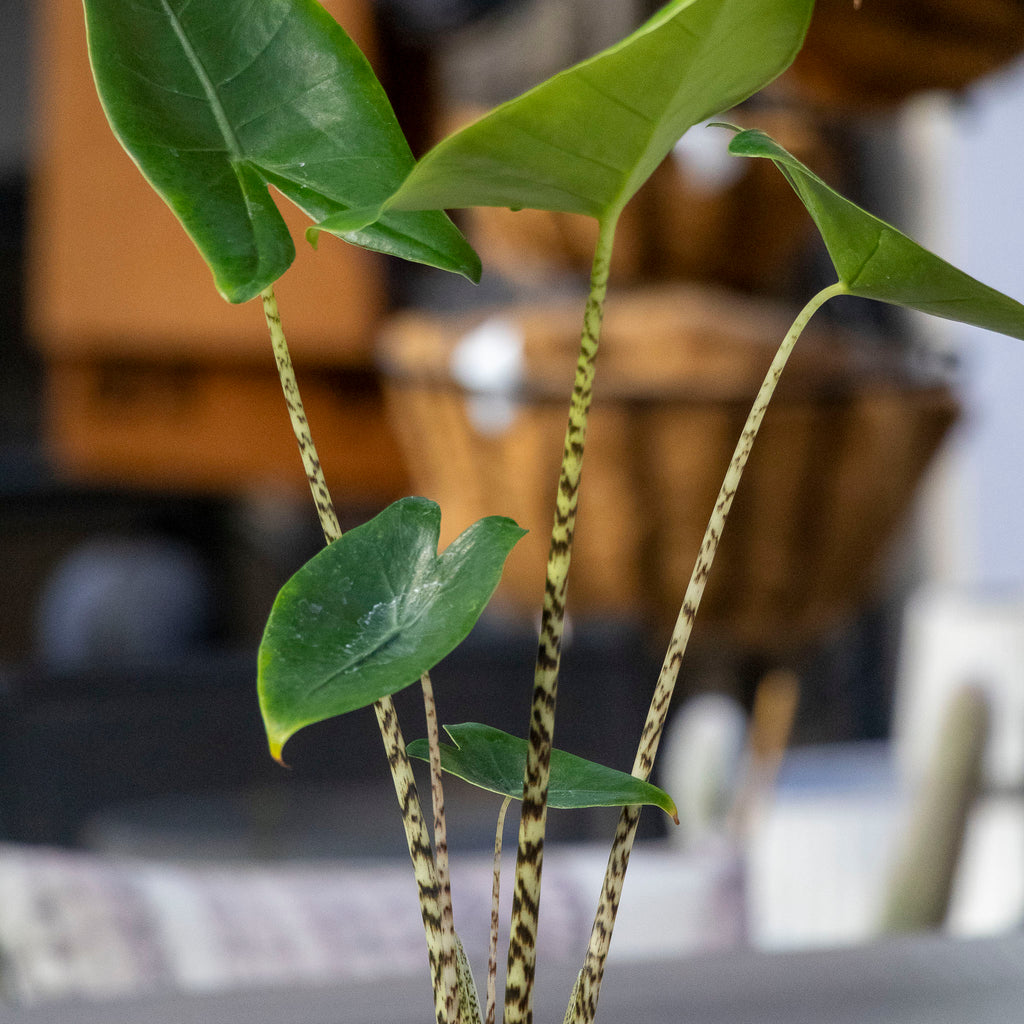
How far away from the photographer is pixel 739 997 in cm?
37

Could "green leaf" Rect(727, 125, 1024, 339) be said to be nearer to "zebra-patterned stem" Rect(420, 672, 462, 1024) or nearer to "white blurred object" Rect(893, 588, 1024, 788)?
"zebra-patterned stem" Rect(420, 672, 462, 1024)

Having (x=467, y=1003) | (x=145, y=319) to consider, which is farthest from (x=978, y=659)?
(x=467, y=1003)

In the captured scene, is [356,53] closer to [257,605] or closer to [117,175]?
[117,175]

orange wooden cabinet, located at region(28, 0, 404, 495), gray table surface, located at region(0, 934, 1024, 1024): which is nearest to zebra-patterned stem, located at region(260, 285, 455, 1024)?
gray table surface, located at region(0, 934, 1024, 1024)

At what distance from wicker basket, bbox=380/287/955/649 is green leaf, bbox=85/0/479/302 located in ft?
1.07

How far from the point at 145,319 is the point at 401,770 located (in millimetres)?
1269

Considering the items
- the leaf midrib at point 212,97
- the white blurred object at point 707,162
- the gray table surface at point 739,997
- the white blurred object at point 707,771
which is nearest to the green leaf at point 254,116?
the leaf midrib at point 212,97

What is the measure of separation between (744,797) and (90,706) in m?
0.74

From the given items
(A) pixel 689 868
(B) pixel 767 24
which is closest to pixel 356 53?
(B) pixel 767 24

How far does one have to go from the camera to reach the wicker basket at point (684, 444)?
0.54m

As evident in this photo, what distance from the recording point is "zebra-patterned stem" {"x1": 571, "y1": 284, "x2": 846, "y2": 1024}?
208 mm

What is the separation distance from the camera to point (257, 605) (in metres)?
2.28

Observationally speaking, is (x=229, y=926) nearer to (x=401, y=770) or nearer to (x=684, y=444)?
(x=684, y=444)

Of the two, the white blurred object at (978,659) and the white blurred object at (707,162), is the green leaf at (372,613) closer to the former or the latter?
the white blurred object at (707,162)
